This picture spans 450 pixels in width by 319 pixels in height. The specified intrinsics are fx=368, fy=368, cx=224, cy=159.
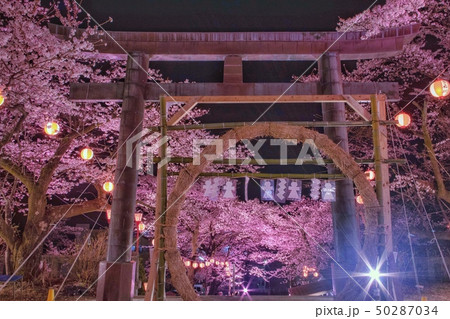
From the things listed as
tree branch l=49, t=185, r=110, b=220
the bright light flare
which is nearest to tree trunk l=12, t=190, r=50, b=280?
tree branch l=49, t=185, r=110, b=220

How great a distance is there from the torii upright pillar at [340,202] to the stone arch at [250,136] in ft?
6.26

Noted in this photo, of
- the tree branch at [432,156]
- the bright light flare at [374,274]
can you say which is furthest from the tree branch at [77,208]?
the tree branch at [432,156]

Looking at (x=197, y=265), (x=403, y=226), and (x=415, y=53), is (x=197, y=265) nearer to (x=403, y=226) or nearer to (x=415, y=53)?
(x=403, y=226)

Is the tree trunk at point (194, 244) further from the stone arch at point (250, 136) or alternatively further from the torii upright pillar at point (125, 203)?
the stone arch at point (250, 136)

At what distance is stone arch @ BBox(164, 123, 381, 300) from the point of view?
19.1ft

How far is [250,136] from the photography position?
20.8 feet

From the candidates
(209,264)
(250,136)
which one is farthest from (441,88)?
(209,264)

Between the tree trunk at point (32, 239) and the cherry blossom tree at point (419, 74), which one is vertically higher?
the cherry blossom tree at point (419, 74)

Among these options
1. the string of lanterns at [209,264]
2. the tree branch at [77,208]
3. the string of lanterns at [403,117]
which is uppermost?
the string of lanterns at [403,117]

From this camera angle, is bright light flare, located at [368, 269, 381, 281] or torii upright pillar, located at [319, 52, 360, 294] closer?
bright light flare, located at [368, 269, 381, 281]

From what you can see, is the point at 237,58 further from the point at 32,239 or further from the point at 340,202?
the point at 32,239

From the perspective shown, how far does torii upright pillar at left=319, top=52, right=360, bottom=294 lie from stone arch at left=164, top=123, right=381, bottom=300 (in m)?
1.91

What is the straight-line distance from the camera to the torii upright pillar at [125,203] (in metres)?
8.06

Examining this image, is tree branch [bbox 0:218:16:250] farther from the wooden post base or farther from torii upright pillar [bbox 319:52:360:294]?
torii upright pillar [bbox 319:52:360:294]
